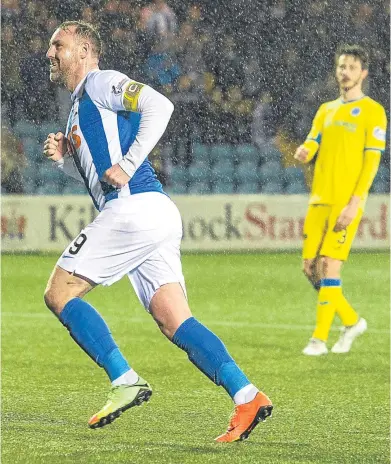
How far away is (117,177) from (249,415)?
987 mm

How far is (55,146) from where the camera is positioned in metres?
4.88

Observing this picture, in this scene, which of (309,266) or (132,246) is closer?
(132,246)

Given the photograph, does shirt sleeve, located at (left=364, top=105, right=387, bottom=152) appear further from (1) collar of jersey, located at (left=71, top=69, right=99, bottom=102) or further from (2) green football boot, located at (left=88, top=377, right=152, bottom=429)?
(2) green football boot, located at (left=88, top=377, right=152, bottom=429)

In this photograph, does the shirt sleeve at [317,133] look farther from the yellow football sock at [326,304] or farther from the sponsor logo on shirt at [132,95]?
the sponsor logo on shirt at [132,95]

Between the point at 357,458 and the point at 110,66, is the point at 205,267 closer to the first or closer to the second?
the point at 110,66

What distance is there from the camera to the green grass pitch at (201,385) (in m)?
4.62

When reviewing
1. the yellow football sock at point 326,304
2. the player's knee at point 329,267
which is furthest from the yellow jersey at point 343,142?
the yellow football sock at point 326,304

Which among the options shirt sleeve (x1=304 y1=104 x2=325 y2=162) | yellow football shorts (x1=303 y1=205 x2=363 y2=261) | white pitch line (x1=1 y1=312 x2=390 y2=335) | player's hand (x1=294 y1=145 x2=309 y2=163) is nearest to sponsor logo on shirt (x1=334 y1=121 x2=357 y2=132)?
shirt sleeve (x1=304 y1=104 x2=325 y2=162)

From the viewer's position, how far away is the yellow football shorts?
7324mm

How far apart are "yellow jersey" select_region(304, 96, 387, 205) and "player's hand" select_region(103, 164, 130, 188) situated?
290 cm

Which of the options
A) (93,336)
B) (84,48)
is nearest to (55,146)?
(84,48)

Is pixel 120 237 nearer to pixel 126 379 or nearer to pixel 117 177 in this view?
pixel 117 177

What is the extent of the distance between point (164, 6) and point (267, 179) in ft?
8.43

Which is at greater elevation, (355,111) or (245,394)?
(355,111)
